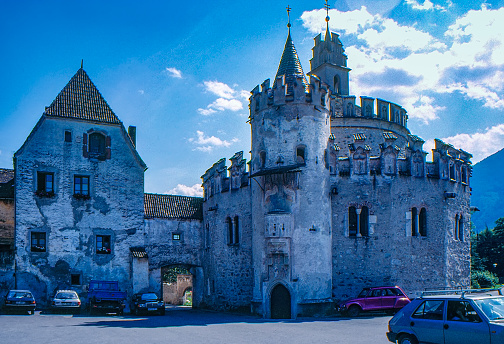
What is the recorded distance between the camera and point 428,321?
1267 centimetres

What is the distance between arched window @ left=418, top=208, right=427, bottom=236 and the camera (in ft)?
95.1

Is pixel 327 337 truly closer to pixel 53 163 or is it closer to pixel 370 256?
pixel 370 256

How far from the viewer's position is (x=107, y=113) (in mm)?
35750

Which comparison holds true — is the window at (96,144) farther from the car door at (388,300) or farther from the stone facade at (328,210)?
the car door at (388,300)

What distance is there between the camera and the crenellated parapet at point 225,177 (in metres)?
32.5

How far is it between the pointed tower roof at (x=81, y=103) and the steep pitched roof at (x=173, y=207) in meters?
6.59

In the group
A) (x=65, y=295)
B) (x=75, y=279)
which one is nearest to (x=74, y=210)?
(x=75, y=279)

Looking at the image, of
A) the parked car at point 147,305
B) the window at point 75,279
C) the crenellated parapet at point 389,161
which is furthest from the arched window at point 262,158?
the window at point 75,279

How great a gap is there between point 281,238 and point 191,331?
900 centimetres

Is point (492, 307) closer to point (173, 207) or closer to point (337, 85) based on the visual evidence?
point (337, 85)

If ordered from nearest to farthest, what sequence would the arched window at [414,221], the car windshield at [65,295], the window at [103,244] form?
the car windshield at [65,295] → the arched window at [414,221] → the window at [103,244]

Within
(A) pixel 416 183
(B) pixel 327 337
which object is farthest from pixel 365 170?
(B) pixel 327 337

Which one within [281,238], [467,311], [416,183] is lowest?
[467,311]

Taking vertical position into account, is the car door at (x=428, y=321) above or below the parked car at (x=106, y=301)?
above
